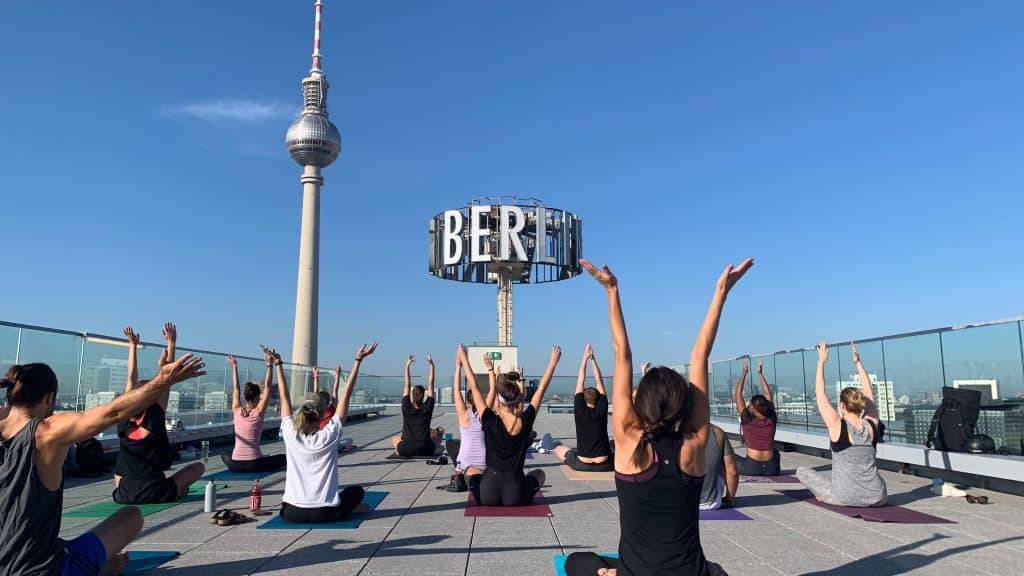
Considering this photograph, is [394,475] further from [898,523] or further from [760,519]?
[898,523]

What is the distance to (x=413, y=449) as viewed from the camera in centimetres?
1205

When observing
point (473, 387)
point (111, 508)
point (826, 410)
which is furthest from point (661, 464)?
point (111, 508)

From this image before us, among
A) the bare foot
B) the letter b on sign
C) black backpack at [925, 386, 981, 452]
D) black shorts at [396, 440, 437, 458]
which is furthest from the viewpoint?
the letter b on sign

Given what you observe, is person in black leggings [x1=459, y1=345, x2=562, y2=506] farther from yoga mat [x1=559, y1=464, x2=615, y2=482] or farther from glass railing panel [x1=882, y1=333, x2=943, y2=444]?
glass railing panel [x1=882, y1=333, x2=943, y2=444]

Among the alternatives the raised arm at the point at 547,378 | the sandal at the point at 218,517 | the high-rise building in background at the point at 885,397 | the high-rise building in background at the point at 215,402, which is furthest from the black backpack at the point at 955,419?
the high-rise building in background at the point at 215,402

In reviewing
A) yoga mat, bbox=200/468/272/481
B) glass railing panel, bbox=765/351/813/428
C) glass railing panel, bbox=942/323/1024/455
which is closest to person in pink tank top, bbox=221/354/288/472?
yoga mat, bbox=200/468/272/481

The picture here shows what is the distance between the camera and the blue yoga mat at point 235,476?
9366mm

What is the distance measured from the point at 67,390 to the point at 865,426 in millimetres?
10509

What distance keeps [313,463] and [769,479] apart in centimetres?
654

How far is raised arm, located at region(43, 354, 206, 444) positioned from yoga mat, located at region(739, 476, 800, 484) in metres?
8.16

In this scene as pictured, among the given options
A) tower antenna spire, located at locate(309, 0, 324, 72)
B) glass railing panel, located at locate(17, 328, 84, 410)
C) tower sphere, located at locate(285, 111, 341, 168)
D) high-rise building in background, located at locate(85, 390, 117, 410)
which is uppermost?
tower antenna spire, located at locate(309, 0, 324, 72)

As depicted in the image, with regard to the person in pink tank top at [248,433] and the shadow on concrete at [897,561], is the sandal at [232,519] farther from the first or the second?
the shadow on concrete at [897,561]

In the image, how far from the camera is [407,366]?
10.4 metres

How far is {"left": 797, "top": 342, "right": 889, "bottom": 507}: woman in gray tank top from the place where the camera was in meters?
6.79
